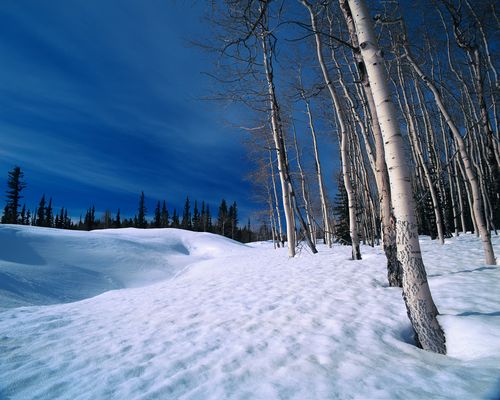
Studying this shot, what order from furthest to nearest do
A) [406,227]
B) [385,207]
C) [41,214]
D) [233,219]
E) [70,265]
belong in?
[233,219] < [41,214] < [70,265] < [385,207] < [406,227]

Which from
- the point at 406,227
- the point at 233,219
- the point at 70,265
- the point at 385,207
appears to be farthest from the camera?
the point at 233,219

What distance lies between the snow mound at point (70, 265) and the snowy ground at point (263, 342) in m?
0.51

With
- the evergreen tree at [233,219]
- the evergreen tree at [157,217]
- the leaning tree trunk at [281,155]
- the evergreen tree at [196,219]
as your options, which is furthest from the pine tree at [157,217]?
the leaning tree trunk at [281,155]

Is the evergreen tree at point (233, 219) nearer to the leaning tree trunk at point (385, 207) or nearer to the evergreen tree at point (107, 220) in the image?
the evergreen tree at point (107, 220)

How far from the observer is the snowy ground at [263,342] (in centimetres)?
150

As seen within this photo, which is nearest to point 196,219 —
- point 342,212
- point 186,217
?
point 186,217

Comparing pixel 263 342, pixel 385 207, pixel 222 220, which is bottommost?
pixel 263 342

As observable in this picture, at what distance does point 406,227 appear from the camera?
2074 millimetres

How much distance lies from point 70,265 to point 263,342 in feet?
25.0

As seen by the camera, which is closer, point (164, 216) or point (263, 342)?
point (263, 342)

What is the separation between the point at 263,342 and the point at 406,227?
5.30ft

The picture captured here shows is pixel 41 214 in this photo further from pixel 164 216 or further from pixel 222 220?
pixel 222 220

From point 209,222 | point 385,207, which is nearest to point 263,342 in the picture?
point 385,207

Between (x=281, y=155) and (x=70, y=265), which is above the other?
→ (x=281, y=155)
